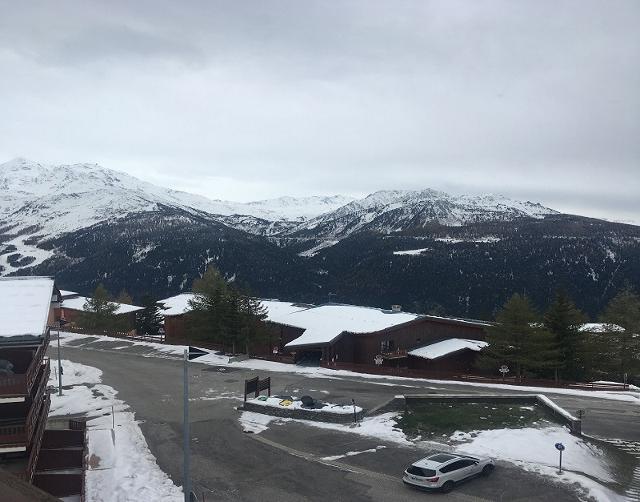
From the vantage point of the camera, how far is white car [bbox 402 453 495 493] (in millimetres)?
21234

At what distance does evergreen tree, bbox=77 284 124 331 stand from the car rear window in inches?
2552

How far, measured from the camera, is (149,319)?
3246 inches

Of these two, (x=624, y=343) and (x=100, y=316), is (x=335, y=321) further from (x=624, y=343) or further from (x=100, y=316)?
(x=100, y=316)

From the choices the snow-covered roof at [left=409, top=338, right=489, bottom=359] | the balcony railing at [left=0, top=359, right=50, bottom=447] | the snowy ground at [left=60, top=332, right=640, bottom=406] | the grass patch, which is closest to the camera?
the balcony railing at [left=0, top=359, right=50, bottom=447]

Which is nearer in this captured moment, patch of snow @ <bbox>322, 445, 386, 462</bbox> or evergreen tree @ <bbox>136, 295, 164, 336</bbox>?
patch of snow @ <bbox>322, 445, 386, 462</bbox>

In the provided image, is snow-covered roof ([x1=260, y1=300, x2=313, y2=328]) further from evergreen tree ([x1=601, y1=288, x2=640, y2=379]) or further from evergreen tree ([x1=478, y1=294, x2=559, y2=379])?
evergreen tree ([x1=601, y1=288, x2=640, y2=379])

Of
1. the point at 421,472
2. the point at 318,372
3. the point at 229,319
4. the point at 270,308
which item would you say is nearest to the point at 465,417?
the point at 421,472

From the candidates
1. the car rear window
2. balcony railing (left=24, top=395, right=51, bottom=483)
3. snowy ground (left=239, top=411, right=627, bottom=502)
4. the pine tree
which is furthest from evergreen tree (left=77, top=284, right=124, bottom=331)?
the car rear window

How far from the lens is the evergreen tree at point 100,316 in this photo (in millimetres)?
77562

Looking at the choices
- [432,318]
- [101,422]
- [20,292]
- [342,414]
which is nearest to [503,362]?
[432,318]

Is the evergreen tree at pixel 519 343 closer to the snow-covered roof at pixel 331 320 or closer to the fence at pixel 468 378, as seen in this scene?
the fence at pixel 468 378

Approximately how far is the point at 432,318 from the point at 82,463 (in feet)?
135

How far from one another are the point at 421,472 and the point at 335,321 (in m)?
37.3

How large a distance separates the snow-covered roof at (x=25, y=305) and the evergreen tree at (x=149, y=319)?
5566 centimetres
